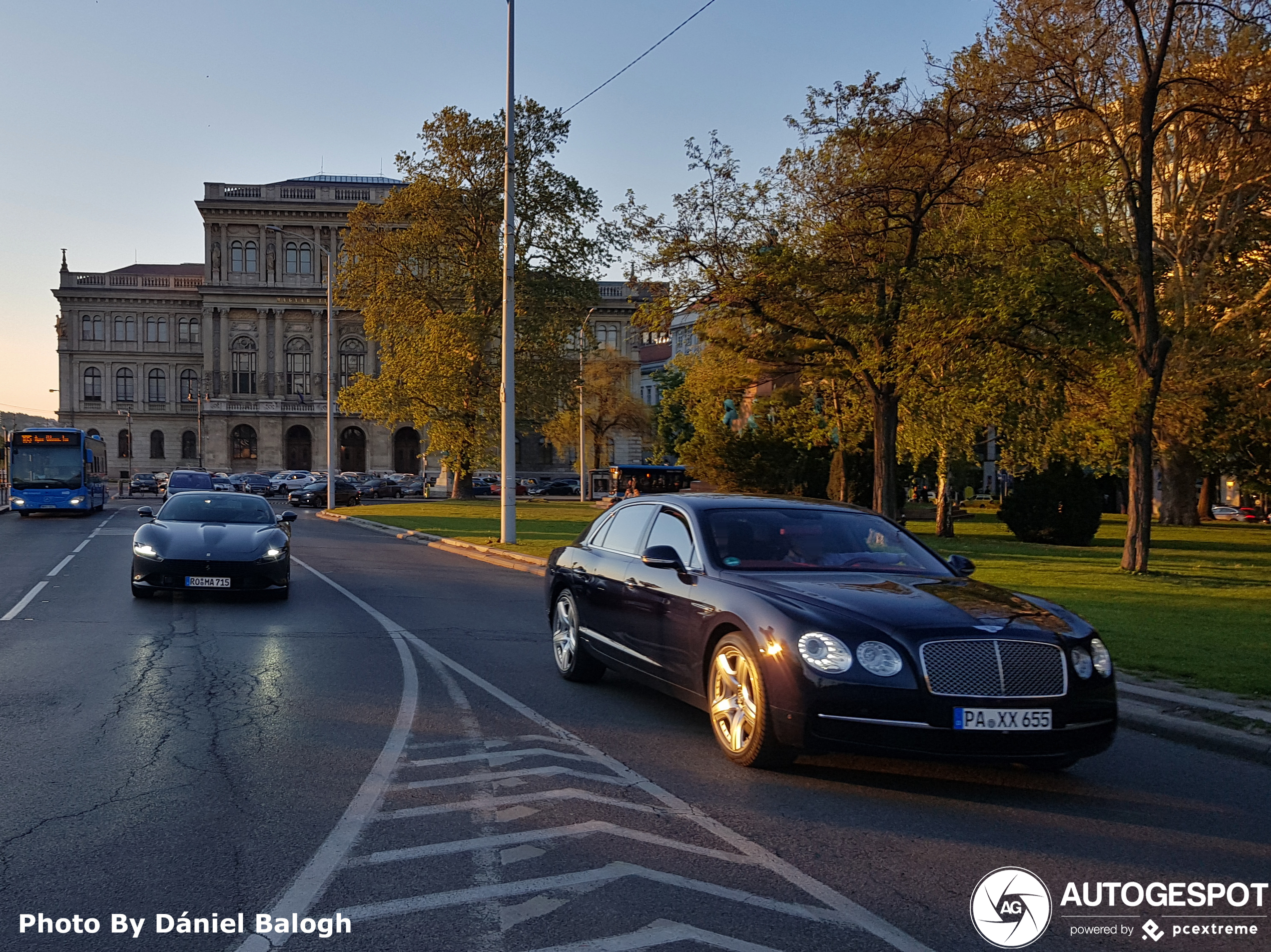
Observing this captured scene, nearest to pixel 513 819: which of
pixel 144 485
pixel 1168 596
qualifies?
pixel 1168 596

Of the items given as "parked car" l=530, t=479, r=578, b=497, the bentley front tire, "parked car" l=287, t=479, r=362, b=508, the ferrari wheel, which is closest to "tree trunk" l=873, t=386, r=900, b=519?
the bentley front tire

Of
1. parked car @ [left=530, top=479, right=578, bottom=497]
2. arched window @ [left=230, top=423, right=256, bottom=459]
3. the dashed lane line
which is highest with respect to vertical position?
arched window @ [left=230, top=423, right=256, bottom=459]

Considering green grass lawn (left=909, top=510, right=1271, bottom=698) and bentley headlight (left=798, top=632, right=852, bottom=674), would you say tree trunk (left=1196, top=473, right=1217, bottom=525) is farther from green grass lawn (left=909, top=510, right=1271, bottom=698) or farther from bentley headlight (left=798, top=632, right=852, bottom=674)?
bentley headlight (left=798, top=632, right=852, bottom=674)

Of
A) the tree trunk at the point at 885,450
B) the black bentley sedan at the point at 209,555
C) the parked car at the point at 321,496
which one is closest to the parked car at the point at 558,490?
the parked car at the point at 321,496

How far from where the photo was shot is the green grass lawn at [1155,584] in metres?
9.93

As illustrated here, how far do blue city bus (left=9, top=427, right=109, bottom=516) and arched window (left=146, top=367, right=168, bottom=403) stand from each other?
216 feet

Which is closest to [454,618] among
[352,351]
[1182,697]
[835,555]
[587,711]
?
[587,711]

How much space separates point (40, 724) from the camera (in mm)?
7133

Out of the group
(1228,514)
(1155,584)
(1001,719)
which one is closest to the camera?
(1001,719)

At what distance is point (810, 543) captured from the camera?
7.49 meters

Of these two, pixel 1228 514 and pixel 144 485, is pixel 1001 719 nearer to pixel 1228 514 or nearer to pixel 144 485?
pixel 1228 514

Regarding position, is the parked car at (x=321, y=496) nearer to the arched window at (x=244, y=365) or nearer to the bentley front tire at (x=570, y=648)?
the arched window at (x=244, y=365)

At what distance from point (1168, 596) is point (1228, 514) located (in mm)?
58029

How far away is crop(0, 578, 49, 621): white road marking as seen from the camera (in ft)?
41.3
